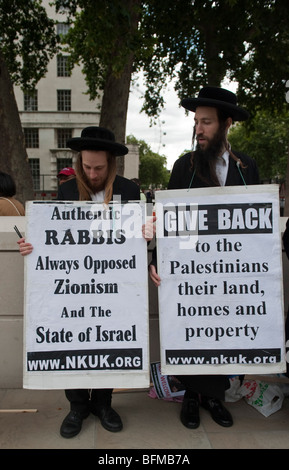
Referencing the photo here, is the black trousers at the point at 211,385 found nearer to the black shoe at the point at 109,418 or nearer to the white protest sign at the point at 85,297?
the white protest sign at the point at 85,297

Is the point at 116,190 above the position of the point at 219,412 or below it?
above

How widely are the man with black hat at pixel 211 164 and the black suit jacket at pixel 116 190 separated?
0.29 m

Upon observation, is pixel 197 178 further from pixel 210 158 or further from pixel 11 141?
pixel 11 141

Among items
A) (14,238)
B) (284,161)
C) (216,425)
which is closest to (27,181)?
(14,238)

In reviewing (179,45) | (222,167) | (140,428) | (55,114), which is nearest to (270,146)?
(55,114)

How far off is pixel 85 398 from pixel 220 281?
1.29 m

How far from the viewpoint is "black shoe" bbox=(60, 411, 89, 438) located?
9.14ft

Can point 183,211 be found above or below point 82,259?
above

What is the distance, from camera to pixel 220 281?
8.59ft

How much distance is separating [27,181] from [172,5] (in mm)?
5867

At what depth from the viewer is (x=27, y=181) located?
8070mm

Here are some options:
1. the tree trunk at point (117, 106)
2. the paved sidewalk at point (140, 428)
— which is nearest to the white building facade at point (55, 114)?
the tree trunk at point (117, 106)

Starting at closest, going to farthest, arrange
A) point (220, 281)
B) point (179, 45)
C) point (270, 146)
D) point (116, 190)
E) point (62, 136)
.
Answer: point (220, 281) < point (116, 190) < point (179, 45) < point (270, 146) < point (62, 136)

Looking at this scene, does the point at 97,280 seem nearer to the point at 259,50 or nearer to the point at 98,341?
the point at 98,341
